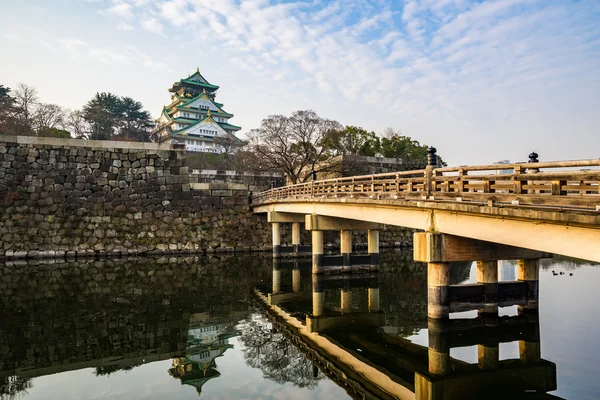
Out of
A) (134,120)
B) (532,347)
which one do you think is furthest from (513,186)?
(134,120)

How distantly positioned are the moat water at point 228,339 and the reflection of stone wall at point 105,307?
45mm

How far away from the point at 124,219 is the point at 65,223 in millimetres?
3545

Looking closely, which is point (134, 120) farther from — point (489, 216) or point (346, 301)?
point (489, 216)

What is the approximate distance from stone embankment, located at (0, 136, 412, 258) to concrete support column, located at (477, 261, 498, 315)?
20.4 meters

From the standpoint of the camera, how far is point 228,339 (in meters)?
11.2

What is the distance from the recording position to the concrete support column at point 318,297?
1385cm

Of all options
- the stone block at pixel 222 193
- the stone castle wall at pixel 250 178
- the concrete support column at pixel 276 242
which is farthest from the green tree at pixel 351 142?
the concrete support column at pixel 276 242

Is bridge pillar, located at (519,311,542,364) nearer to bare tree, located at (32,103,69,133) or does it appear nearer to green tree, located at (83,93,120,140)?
bare tree, located at (32,103,69,133)

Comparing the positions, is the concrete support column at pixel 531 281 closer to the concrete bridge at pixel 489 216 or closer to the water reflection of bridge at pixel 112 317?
the concrete bridge at pixel 489 216

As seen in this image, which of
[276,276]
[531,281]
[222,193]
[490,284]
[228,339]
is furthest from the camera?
[222,193]

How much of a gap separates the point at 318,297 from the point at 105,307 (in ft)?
24.0

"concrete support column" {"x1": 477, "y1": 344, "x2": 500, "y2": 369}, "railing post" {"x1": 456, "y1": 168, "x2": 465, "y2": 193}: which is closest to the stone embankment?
"railing post" {"x1": 456, "y1": 168, "x2": 465, "y2": 193}

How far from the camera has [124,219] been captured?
29219 millimetres

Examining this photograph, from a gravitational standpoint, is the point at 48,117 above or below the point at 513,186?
above
